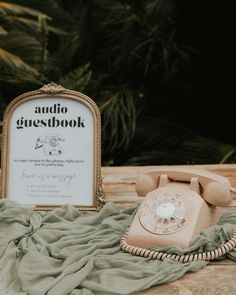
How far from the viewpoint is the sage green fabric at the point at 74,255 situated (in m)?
0.92

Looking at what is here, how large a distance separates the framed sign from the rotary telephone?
0.65 ft

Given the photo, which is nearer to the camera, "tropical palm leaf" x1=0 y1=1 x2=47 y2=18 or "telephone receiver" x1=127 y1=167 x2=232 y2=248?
"telephone receiver" x1=127 y1=167 x2=232 y2=248

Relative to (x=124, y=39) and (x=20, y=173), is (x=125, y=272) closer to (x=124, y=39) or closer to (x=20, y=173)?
(x=20, y=173)

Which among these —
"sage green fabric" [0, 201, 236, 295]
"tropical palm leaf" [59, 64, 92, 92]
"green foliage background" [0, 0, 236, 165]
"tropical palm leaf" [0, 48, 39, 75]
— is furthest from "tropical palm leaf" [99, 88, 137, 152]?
"sage green fabric" [0, 201, 236, 295]

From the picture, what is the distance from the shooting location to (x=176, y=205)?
3.74 ft

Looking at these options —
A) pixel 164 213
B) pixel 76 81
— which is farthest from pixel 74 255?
pixel 76 81

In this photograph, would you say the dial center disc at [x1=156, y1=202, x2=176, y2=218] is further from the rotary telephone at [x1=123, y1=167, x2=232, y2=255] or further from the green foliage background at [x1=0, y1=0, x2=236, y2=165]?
the green foliage background at [x1=0, y1=0, x2=236, y2=165]

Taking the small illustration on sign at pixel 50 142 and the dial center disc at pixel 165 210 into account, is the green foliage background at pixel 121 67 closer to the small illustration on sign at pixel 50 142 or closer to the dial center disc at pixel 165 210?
the small illustration on sign at pixel 50 142

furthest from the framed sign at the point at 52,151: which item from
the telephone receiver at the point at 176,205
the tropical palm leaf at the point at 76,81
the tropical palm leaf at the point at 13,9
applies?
the tropical palm leaf at the point at 13,9

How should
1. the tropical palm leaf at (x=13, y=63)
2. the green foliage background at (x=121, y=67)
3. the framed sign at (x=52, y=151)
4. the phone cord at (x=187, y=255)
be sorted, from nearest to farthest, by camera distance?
the phone cord at (x=187, y=255), the framed sign at (x=52, y=151), the tropical palm leaf at (x=13, y=63), the green foliage background at (x=121, y=67)

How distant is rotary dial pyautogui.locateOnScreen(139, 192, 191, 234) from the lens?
43.0 inches

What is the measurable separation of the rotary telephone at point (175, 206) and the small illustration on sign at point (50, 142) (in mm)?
282

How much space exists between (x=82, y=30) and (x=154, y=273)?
3.06 meters

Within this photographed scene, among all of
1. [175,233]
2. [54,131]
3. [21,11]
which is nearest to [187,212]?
[175,233]
